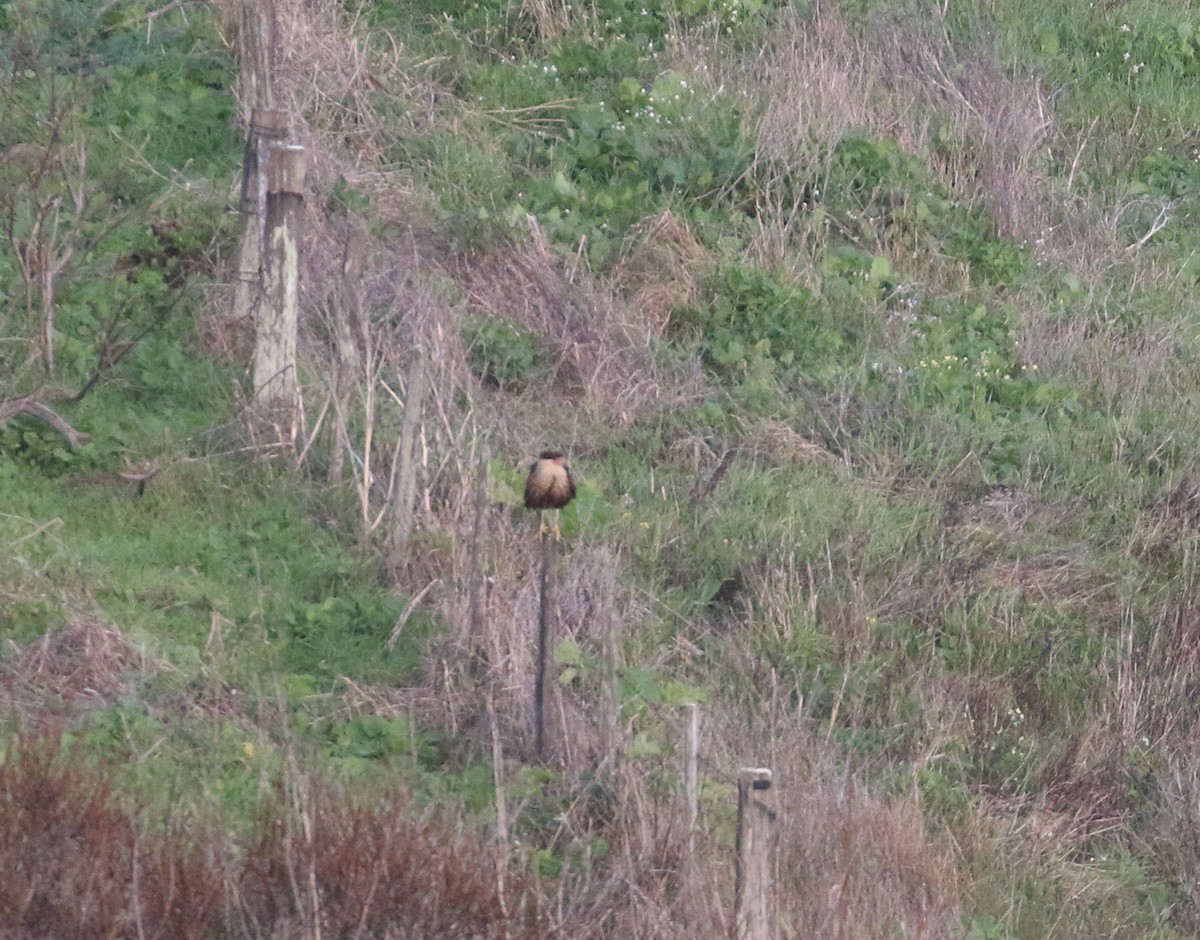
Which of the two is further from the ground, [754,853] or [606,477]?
[754,853]

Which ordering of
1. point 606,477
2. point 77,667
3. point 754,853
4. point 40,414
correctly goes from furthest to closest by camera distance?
point 606,477, point 40,414, point 77,667, point 754,853

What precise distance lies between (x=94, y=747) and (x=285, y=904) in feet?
3.88

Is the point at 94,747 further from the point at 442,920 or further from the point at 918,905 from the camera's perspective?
the point at 918,905

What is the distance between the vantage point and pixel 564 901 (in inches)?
185

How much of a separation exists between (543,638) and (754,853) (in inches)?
59.5

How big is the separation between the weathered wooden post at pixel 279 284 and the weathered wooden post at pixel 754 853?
369 cm

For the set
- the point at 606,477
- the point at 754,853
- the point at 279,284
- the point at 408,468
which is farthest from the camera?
the point at 606,477

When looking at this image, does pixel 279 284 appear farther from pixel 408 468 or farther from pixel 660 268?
pixel 660 268

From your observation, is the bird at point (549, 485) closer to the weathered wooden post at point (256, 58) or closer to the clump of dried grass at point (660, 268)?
the clump of dried grass at point (660, 268)

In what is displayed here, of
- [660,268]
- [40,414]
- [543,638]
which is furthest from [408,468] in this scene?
[660,268]

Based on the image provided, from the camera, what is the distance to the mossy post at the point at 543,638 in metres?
5.36

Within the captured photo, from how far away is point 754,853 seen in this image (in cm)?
403

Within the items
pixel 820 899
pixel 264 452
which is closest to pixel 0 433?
pixel 264 452

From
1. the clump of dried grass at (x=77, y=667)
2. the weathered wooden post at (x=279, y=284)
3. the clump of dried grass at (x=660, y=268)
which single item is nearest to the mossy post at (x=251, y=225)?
the weathered wooden post at (x=279, y=284)
